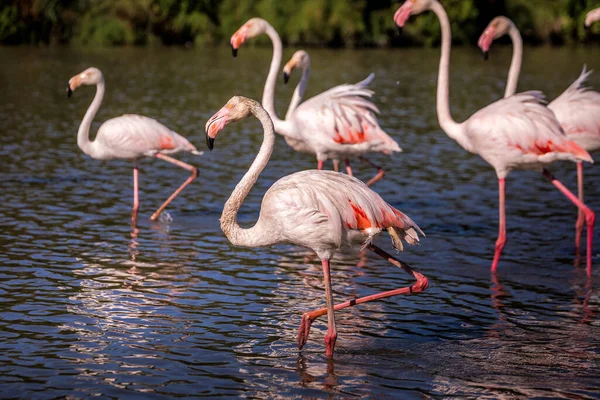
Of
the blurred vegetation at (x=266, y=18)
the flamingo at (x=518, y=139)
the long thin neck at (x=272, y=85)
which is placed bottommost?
the flamingo at (x=518, y=139)

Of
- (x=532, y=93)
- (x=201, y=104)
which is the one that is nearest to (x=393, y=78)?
(x=201, y=104)

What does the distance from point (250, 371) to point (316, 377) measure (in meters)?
0.37

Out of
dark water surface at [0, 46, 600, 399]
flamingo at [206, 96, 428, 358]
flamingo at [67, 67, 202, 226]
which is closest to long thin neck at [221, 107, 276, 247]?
flamingo at [206, 96, 428, 358]

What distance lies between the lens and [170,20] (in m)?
42.8

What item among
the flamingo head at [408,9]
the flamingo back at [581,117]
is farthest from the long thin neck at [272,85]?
the flamingo back at [581,117]

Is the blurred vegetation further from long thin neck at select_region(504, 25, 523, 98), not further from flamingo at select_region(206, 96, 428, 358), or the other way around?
flamingo at select_region(206, 96, 428, 358)

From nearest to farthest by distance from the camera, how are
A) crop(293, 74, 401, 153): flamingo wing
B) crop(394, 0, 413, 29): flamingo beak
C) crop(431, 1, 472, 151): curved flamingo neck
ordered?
crop(431, 1, 472, 151): curved flamingo neck, crop(394, 0, 413, 29): flamingo beak, crop(293, 74, 401, 153): flamingo wing

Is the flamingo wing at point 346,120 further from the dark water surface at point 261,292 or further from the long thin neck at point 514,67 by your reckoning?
the long thin neck at point 514,67

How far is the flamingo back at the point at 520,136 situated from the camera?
808 cm

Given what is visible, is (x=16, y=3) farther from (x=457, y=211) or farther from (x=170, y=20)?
(x=457, y=211)

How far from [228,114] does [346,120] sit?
397cm

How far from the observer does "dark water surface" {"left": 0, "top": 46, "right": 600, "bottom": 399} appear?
5504mm

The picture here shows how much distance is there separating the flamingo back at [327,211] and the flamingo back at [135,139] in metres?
4.19

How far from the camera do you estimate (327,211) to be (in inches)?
232
